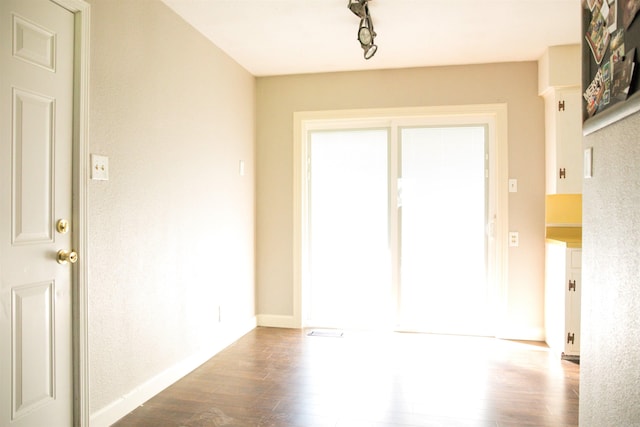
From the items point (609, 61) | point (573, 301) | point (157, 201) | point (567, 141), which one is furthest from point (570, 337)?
point (157, 201)

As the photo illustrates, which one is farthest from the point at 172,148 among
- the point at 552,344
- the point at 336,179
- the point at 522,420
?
the point at 552,344

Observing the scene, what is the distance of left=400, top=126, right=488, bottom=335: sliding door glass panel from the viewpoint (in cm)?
404

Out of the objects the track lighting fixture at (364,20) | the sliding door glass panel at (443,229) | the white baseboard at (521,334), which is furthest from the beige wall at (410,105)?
the track lighting fixture at (364,20)

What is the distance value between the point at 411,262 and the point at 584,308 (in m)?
2.34

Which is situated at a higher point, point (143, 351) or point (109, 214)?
point (109, 214)

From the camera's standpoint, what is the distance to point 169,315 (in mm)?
2906

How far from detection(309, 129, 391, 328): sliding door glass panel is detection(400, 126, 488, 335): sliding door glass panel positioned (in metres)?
0.20

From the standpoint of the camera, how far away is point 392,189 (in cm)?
416

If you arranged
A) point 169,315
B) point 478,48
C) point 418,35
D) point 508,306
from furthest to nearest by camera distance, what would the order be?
point 508,306 → point 478,48 → point 418,35 → point 169,315

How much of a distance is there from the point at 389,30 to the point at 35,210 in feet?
8.30

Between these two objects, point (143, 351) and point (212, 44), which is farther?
point (212, 44)

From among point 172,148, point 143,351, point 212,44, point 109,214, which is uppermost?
point 212,44

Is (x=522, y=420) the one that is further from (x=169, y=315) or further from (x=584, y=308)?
(x=169, y=315)

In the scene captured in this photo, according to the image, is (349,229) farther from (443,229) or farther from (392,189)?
(443,229)
